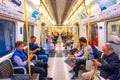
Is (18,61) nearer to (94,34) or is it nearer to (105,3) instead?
(105,3)

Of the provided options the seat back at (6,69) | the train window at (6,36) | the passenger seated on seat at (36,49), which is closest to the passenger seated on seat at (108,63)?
the seat back at (6,69)

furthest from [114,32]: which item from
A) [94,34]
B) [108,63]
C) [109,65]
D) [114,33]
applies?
[94,34]

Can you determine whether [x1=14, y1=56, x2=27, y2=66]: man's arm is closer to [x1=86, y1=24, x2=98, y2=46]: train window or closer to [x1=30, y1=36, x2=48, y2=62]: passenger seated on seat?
[x1=30, y1=36, x2=48, y2=62]: passenger seated on seat

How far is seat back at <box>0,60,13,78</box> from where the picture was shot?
148 inches

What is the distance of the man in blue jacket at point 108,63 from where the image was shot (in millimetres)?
3491

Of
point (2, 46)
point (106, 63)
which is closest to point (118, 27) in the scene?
point (106, 63)

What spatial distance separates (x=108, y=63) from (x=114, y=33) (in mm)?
1650

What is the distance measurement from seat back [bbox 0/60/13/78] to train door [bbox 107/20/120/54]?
2.41m

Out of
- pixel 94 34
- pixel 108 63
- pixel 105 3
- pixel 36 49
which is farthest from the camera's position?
pixel 94 34

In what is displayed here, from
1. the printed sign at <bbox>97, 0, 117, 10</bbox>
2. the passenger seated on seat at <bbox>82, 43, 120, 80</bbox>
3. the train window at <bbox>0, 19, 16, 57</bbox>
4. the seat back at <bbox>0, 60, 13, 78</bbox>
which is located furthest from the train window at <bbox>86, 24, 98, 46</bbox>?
the seat back at <bbox>0, 60, 13, 78</bbox>

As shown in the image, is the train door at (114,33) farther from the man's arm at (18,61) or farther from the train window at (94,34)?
the man's arm at (18,61)

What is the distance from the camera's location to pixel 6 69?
396cm

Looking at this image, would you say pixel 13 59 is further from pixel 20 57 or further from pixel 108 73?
pixel 108 73

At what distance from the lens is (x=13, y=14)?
15.4 feet
